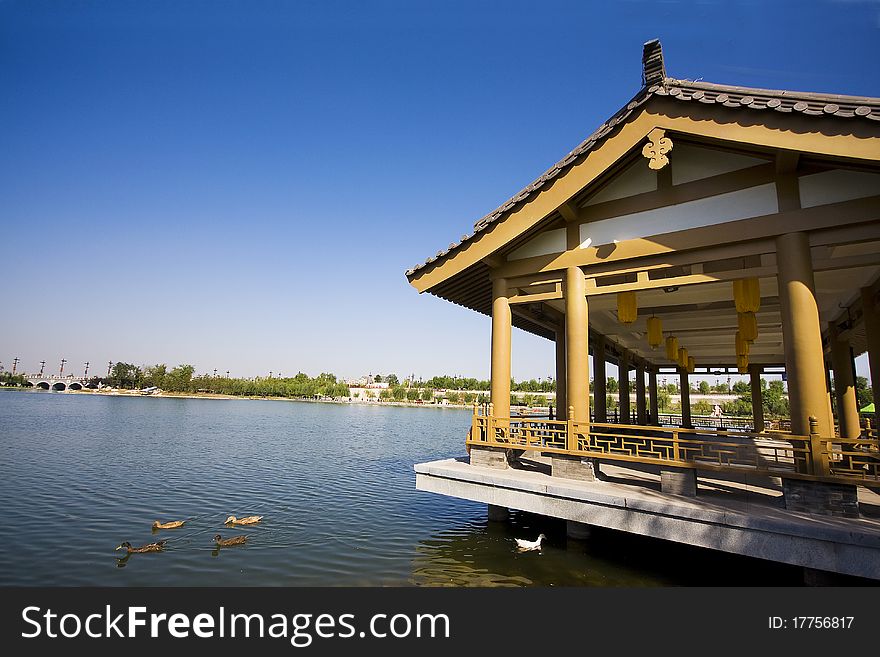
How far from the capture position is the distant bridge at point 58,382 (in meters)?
114

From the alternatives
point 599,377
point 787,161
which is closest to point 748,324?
point 787,161

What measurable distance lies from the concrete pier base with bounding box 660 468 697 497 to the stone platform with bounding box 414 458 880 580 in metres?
0.09

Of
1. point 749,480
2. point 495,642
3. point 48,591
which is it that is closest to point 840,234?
point 749,480

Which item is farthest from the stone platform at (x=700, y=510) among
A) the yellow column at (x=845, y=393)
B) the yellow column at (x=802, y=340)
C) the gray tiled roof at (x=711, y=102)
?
the yellow column at (x=845, y=393)

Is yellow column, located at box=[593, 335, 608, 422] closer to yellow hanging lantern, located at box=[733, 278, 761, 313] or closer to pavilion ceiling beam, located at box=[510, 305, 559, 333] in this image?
pavilion ceiling beam, located at box=[510, 305, 559, 333]

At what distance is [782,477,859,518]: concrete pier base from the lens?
532 cm

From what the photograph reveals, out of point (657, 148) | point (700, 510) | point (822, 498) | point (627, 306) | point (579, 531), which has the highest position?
point (657, 148)

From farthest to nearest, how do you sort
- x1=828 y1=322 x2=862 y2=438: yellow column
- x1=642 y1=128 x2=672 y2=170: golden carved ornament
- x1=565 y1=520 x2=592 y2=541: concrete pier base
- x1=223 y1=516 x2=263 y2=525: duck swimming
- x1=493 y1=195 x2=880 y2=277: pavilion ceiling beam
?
1. x1=828 y1=322 x2=862 y2=438: yellow column
2. x1=223 y1=516 x2=263 y2=525: duck swimming
3. x1=565 y1=520 x2=592 y2=541: concrete pier base
4. x1=642 y1=128 x2=672 y2=170: golden carved ornament
5. x1=493 y1=195 x2=880 y2=277: pavilion ceiling beam

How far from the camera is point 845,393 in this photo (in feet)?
36.1

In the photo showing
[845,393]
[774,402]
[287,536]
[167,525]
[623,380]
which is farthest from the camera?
[774,402]

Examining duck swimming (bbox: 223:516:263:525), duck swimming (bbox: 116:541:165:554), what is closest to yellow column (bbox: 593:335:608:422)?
duck swimming (bbox: 223:516:263:525)

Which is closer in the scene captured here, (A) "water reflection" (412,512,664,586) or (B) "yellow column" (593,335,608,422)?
(A) "water reflection" (412,512,664,586)

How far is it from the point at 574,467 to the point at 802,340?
11.4 feet

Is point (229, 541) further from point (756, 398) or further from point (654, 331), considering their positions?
point (756, 398)
